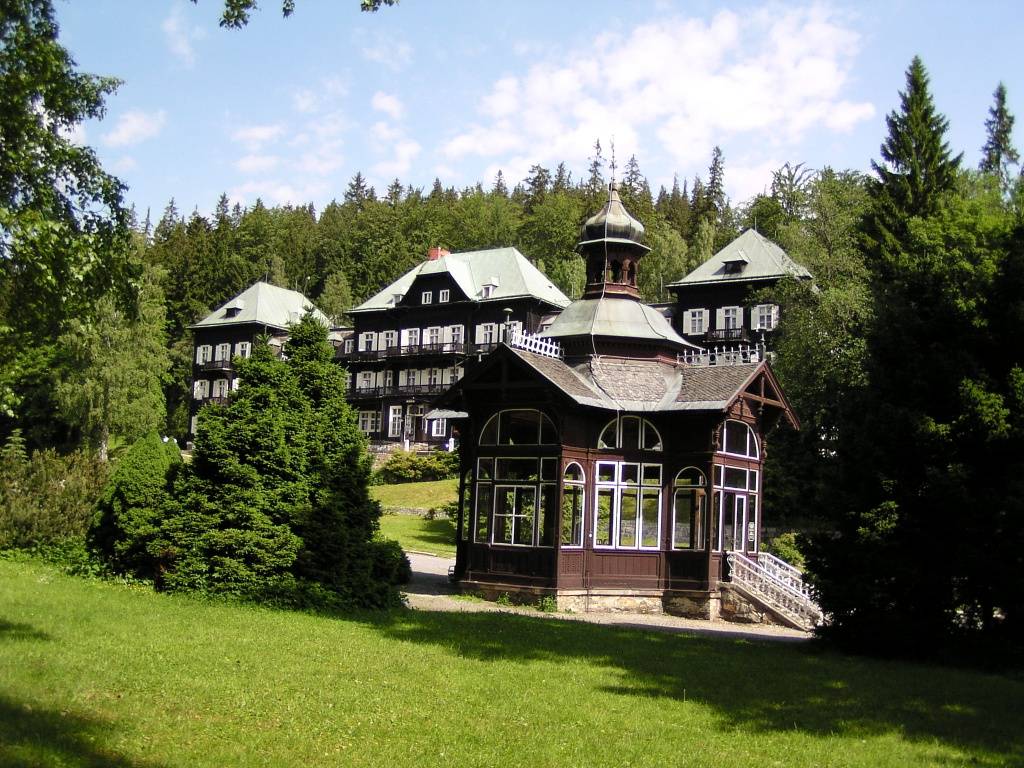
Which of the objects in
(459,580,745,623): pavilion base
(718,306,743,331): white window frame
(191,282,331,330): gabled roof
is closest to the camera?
(459,580,745,623): pavilion base

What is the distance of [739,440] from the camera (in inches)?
954

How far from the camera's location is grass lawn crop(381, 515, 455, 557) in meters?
33.4

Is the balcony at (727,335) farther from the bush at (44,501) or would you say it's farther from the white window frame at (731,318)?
the bush at (44,501)

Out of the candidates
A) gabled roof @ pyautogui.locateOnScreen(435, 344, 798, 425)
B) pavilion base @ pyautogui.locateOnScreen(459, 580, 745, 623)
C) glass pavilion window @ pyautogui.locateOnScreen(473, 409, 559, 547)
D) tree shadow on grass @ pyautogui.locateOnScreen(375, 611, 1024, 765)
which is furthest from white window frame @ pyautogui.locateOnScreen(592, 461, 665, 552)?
tree shadow on grass @ pyautogui.locateOnScreen(375, 611, 1024, 765)

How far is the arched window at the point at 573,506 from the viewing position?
22453 mm

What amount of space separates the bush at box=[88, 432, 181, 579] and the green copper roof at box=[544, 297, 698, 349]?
9875 millimetres

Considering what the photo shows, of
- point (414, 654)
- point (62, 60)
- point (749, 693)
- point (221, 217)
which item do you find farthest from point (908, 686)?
point (221, 217)

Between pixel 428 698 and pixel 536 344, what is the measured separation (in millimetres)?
14397

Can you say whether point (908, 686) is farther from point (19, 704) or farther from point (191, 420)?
point (191, 420)

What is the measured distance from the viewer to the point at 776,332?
52438mm

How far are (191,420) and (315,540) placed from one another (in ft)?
215

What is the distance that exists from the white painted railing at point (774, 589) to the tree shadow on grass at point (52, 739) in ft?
54.4

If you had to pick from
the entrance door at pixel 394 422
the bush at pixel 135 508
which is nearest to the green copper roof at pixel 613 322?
the bush at pixel 135 508

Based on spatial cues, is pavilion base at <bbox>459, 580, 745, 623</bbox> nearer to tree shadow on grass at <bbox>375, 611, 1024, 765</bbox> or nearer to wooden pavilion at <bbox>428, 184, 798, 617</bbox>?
wooden pavilion at <bbox>428, 184, 798, 617</bbox>
